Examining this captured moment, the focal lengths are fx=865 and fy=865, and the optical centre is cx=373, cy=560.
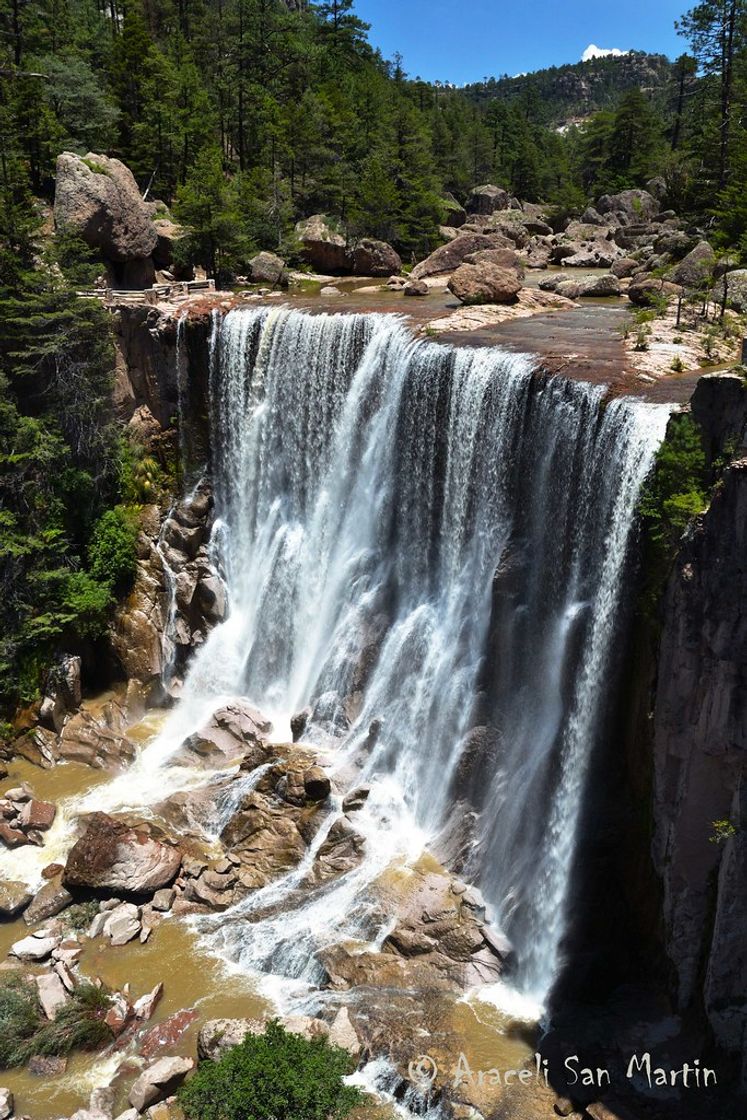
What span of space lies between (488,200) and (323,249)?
83.7 feet

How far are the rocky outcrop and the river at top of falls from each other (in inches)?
320

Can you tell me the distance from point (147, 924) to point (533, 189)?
7304 centimetres

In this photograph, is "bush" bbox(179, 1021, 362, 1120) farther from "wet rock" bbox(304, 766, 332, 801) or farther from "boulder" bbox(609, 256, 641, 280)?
"boulder" bbox(609, 256, 641, 280)

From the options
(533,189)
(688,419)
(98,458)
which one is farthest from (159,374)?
(533,189)

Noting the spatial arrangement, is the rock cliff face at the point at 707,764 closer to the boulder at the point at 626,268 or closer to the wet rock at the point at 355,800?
the wet rock at the point at 355,800

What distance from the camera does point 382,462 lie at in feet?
75.9

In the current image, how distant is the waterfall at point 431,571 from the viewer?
53.9 ft

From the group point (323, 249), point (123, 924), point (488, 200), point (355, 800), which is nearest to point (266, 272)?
point (323, 249)

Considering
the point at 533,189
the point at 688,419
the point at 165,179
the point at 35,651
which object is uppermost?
the point at 533,189

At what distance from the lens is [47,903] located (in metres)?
18.1

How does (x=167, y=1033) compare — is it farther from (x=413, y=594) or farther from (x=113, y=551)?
(x=113, y=551)

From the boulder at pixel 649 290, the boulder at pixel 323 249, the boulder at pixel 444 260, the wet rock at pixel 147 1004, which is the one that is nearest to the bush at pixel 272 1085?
the wet rock at pixel 147 1004

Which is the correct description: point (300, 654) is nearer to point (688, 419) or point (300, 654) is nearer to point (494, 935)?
point (494, 935)

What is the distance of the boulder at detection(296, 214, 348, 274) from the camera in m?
42.9
